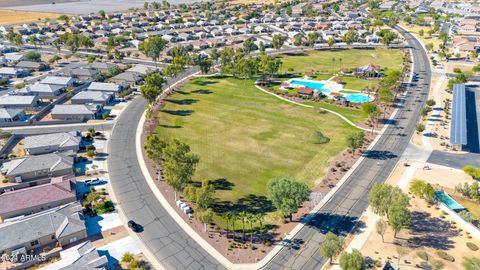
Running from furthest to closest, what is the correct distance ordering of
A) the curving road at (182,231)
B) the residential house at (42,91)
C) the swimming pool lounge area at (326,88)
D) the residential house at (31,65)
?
the residential house at (31,65)
the swimming pool lounge area at (326,88)
the residential house at (42,91)
the curving road at (182,231)

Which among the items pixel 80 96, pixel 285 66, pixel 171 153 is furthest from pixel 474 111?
pixel 80 96

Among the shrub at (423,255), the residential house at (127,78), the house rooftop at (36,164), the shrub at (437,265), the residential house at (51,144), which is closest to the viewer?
the shrub at (437,265)

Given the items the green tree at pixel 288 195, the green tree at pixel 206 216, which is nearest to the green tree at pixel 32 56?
the green tree at pixel 206 216

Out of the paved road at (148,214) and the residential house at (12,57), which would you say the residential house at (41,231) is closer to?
the paved road at (148,214)

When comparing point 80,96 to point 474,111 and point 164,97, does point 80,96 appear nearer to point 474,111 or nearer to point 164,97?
point 164,97

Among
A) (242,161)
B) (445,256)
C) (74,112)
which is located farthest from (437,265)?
(74,112)

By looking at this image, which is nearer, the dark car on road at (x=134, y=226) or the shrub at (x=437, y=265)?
the shrub at (x=437, y=265)

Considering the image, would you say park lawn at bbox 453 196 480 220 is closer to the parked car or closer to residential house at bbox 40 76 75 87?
the parked car

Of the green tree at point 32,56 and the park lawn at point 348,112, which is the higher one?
the green tree at point 32,56
